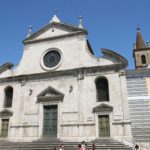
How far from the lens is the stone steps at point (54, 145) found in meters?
15.1

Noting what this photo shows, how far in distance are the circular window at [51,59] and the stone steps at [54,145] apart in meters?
6.42

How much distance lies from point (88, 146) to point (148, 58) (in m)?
30.6

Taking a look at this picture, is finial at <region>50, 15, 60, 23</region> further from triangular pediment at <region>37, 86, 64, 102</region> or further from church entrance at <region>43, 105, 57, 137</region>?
church entrance at <region>43, 105, 57, 137</region>

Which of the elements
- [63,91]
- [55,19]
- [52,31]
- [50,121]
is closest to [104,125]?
[63,91]

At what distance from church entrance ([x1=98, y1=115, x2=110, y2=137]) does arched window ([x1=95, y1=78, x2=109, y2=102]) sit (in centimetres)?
141

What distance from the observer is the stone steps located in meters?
15.1

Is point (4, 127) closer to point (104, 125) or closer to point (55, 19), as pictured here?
point (104, 125)

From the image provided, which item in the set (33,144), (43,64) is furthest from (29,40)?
(33,144)

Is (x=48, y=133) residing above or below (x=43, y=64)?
below

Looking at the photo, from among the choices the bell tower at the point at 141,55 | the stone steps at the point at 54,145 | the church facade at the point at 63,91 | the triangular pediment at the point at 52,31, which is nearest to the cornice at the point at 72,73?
the church facade at the point at 63,91

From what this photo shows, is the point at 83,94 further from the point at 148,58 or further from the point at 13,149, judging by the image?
the point at 148,58

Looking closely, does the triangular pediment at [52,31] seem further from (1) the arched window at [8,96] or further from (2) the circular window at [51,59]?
(1) the arched window at [8,96]

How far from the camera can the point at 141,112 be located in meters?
17.6

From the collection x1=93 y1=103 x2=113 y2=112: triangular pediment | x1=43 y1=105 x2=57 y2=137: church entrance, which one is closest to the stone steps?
x1=43 y1=105 x2=57 y2=137: church entrance
